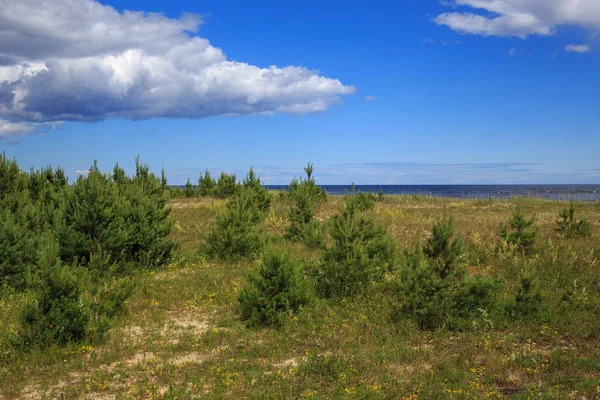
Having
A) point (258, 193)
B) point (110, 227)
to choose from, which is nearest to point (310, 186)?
point (258, 193)

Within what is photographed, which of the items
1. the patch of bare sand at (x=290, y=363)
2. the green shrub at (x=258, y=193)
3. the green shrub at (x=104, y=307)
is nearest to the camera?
the patch of bare sand at (x=290, y=363)

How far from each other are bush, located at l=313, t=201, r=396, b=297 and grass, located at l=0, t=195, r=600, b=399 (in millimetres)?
511

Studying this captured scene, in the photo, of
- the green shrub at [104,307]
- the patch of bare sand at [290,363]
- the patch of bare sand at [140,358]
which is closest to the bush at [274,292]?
the patch of bare sand at [290,363]

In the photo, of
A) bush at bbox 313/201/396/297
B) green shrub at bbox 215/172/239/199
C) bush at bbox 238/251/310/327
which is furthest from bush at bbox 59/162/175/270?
green shrub at bbox 215/172/239/199

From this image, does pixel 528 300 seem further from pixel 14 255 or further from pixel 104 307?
pixel 14 255

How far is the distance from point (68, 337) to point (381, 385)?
5938 mm

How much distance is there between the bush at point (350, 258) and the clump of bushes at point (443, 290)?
6.22 feet

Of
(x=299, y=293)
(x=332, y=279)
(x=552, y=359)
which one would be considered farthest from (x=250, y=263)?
(x=552, y=359)

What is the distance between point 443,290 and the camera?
9305 mm

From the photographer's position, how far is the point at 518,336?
8.61m

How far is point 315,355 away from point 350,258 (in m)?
4.22

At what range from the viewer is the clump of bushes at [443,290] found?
923 centimetres

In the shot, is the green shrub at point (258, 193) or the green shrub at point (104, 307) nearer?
the green shrub at point (104, 307)

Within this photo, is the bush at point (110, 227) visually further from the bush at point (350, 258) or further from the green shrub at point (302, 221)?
the bush at point (350, 258)
